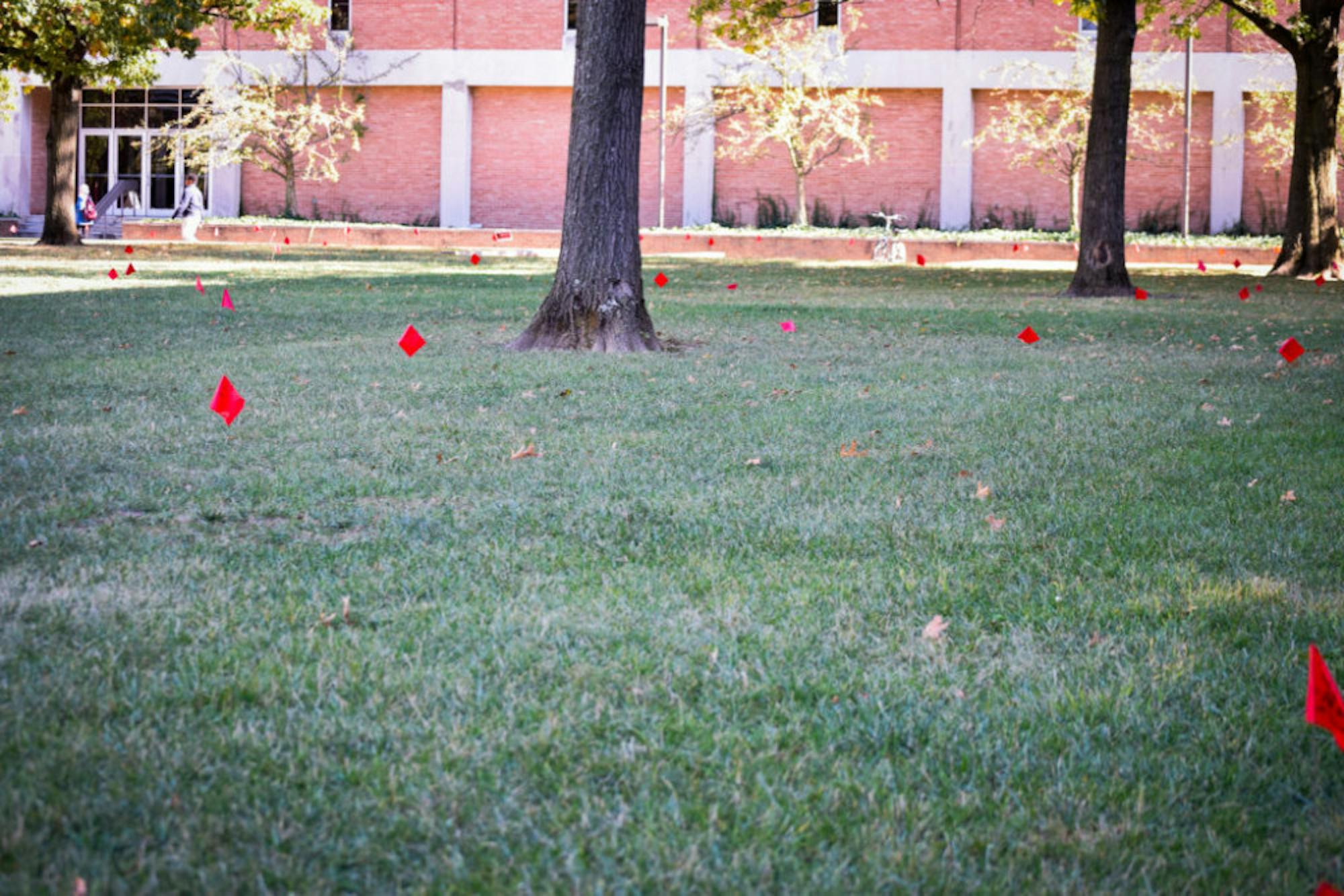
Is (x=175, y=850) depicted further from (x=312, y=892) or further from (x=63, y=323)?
(x=63, y=323)

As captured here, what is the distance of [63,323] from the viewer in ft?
39.3

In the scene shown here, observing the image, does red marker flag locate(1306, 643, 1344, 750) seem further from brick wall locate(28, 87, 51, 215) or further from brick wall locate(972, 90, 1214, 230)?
brick wall locate(28, 87, 51, 215)

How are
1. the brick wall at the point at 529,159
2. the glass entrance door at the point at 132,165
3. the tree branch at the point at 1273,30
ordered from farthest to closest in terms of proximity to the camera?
the glass entrance door at the point at 132,165 → the brick wall at the point at 529,159 → the tree branch at the point at 1273,30

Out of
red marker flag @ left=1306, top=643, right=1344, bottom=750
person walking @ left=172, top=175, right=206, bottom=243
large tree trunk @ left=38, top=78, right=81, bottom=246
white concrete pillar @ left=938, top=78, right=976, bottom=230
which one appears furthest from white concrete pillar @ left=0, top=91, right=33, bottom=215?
red marker flag @ left=1306, top=643, right=1344, bottom=750

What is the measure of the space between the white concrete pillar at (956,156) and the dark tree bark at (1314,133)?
602 inches

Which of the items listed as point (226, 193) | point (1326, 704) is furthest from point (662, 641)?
point (226, 193)

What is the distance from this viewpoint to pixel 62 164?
88.5 feet

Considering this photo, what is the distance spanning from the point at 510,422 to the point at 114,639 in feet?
12.4

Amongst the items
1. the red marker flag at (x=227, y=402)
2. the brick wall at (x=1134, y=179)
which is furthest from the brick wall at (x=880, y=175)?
the red marker flag at (x=227, y=402)

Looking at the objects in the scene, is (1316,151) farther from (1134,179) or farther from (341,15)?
(341,15)

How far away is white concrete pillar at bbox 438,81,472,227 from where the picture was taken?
3975cm

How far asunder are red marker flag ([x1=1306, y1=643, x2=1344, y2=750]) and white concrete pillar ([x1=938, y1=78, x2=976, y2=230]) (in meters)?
36.5

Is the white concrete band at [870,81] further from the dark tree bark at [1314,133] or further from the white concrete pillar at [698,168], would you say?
the dark tree bark at [1314,133]

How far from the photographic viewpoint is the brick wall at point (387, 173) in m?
40.7
